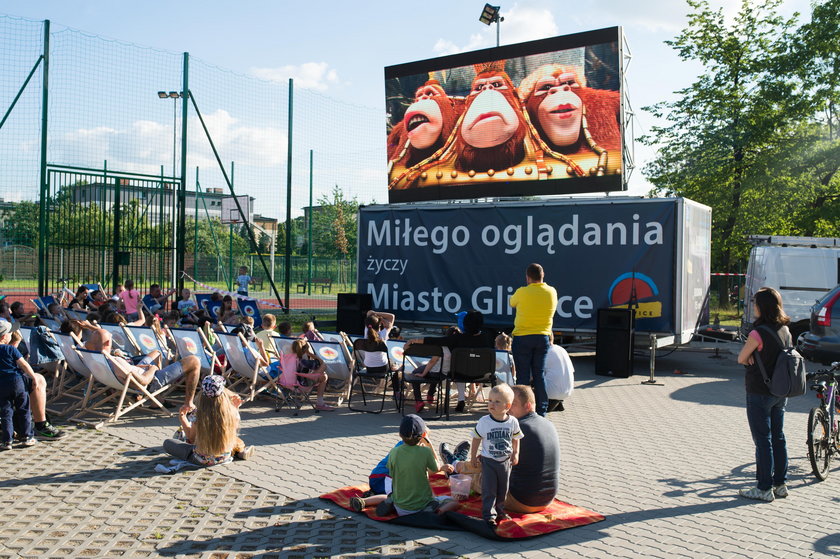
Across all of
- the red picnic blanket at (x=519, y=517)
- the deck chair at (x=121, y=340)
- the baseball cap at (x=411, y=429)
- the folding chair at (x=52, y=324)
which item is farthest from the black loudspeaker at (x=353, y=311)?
the baseball cap at (x=411, y=429)

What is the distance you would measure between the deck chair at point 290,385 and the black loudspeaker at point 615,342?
531 cm

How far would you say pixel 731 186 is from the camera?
24.8 metres

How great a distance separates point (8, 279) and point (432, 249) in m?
31.1

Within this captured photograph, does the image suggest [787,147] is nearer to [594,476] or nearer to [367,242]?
[367,242]

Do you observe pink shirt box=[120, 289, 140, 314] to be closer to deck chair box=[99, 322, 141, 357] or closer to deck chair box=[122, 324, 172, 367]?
deck chair box=[99, 322, 141, 357]

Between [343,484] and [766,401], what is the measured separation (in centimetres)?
329

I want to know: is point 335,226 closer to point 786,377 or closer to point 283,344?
point 283,344

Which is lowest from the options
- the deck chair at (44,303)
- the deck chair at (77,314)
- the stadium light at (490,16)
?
the deck chair at (77,314)

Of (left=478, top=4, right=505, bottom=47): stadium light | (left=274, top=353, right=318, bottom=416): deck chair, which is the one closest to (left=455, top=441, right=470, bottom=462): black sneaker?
(left=274, top=353, right=318, bottom=416): deck chair

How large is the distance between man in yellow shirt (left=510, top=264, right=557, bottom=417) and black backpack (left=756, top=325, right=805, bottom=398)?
289 cm

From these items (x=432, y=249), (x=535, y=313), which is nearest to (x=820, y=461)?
(x=535, y=313)

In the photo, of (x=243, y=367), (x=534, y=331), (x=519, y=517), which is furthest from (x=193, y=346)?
(x=519, y=517)

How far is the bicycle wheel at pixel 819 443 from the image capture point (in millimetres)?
6180

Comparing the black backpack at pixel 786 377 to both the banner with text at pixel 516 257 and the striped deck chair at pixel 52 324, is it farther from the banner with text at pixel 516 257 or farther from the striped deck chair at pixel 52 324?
the striped deck chair at pixel 52 324
